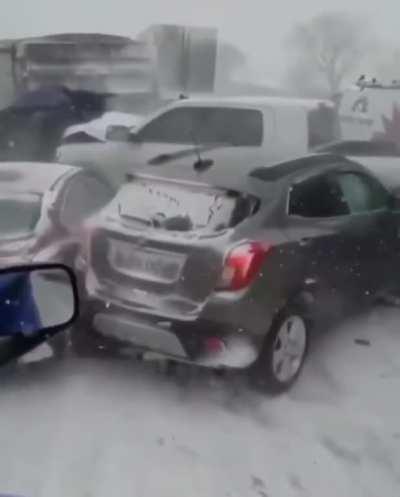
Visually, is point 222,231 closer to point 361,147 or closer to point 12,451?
point 12,451

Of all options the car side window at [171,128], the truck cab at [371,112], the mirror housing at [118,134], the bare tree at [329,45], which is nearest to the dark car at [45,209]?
the mirror housing at [118,134]

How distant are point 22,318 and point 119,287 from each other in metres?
1.79

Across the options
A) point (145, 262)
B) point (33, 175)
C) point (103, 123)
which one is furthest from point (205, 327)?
point (103, 123)

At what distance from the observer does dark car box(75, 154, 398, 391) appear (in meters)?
2.82

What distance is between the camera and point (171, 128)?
4.48 metres

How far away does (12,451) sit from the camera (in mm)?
2533

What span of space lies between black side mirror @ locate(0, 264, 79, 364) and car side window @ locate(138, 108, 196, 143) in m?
2.93

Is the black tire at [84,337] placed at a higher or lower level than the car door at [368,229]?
lower

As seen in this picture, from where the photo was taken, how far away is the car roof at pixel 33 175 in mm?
3508

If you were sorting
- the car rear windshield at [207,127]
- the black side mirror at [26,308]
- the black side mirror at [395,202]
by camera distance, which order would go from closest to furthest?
1. the black side mirror at [26,308]
2. the black side mirror at [395,202]
3. the car rear windshield at [207,127]

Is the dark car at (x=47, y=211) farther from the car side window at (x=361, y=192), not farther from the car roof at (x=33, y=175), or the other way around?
the car side window at (x=361, y=192)

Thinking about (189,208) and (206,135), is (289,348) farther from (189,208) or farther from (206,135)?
(206,135)

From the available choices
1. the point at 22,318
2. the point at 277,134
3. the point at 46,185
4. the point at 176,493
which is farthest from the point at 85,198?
the point at 22,318

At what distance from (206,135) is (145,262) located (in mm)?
1535
